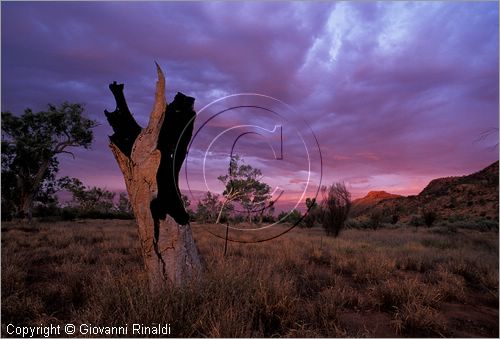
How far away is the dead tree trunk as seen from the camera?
5277mm

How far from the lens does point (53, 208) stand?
32.9 metres

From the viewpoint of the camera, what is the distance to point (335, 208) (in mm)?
19516

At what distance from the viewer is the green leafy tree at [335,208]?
1936 cm

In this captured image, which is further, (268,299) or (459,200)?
(459,200)

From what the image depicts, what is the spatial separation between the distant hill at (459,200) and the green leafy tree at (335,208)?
57.1 ft

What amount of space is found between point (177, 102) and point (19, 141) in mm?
27522

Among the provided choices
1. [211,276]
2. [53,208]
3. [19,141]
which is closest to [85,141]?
[19,141]

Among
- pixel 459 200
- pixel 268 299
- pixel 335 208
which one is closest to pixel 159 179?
pixel 268 299

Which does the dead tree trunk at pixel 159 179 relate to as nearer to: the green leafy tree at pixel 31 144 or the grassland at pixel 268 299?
the grassland at pixel 268 299

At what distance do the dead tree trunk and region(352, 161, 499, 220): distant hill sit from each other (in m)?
33.7

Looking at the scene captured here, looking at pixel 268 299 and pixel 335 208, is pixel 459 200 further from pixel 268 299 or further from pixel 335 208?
pixel 268 299

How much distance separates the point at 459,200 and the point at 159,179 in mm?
53980

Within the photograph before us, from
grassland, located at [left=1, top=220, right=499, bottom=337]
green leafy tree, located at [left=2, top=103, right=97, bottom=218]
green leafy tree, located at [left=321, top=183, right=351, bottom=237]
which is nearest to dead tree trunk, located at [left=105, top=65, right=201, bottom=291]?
grassland, located at [left=1, top=220, right=499, bottom=337]

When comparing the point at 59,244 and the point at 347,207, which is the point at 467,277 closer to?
the point at 347,207
